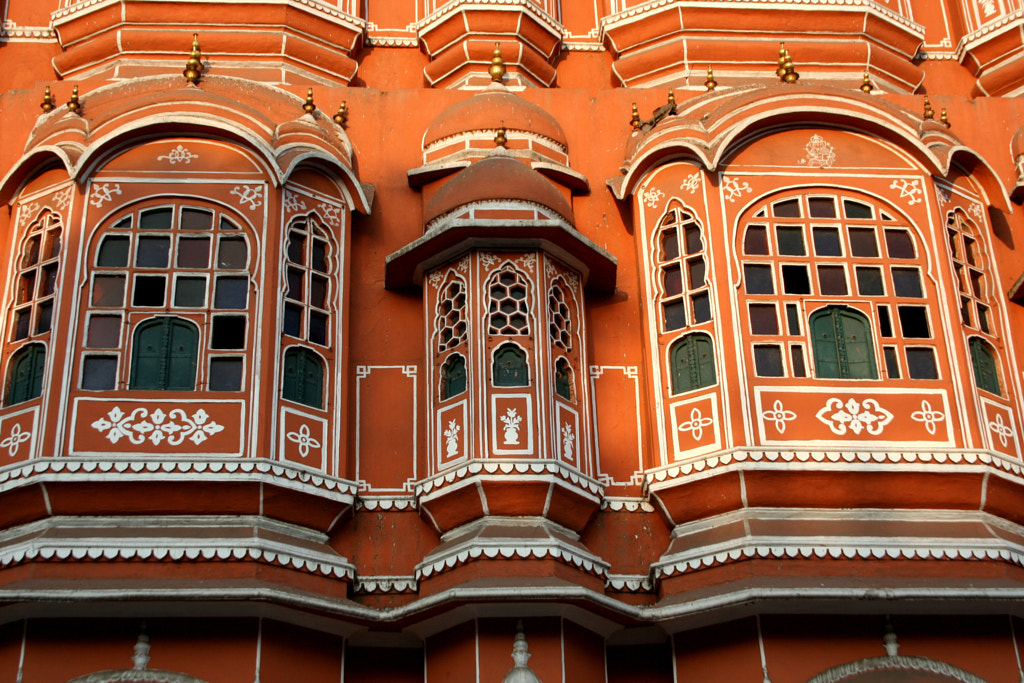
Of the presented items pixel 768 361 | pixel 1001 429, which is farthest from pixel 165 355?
pixel 1001 429

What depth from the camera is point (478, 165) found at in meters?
14.0

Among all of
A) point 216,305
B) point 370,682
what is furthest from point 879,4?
point 370,682

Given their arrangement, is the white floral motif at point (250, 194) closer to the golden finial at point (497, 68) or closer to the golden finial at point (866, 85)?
the golden finial at point (497, 68)

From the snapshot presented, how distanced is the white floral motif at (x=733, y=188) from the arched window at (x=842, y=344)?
1.38m

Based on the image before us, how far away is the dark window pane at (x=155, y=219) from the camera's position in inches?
522

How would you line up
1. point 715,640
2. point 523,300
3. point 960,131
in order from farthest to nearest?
1. point 960,131
2. point 523,300
3. point 715,640

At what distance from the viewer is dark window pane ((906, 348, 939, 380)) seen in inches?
514

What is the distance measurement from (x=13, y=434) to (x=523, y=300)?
4.53 m

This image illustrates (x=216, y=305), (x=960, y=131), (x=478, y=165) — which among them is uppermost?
(x=960, y=131)

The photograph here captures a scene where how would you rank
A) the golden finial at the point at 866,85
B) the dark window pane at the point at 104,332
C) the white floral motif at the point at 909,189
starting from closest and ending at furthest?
the dark window pane at the point at 104,332
the white floral motif at the point at 909,189
the golden finial at the point at 866,85

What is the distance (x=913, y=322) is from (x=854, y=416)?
4.07 ft

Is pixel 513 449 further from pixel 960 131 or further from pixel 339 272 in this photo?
pixel 960 131

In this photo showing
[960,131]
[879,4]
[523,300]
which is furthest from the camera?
[879,4]

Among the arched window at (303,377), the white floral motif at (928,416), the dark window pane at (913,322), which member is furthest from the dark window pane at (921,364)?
the arched window at (303,377)
